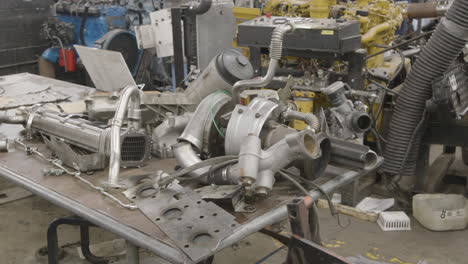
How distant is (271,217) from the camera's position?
1.48 metres

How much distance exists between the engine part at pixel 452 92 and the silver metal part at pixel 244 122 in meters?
1.39

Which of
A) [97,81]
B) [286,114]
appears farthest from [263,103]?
[97,81]

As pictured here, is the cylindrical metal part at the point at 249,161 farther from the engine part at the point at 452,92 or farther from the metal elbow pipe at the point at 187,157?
the engine part at the point at 452,92

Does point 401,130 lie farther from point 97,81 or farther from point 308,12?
point 97,81

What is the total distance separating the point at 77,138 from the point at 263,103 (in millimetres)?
773

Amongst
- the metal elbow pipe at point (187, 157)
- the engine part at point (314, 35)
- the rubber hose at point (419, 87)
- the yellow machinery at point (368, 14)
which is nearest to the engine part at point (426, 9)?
the yellow machinery at point (368, 14)

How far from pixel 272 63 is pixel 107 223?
2.71 feet

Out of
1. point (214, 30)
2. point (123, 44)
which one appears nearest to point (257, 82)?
point (214, 30)

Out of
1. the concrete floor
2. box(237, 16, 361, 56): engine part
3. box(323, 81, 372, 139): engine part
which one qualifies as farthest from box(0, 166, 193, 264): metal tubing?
box(237, 16, 361, 56): engine part

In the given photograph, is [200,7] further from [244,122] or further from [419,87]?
[244,122]

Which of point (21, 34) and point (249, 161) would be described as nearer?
point (249, 161)

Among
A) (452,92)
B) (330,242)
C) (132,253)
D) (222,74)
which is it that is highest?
(222,74)

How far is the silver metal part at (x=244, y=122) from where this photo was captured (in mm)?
1677

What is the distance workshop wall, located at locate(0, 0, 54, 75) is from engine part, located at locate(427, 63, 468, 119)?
4.41 metres
